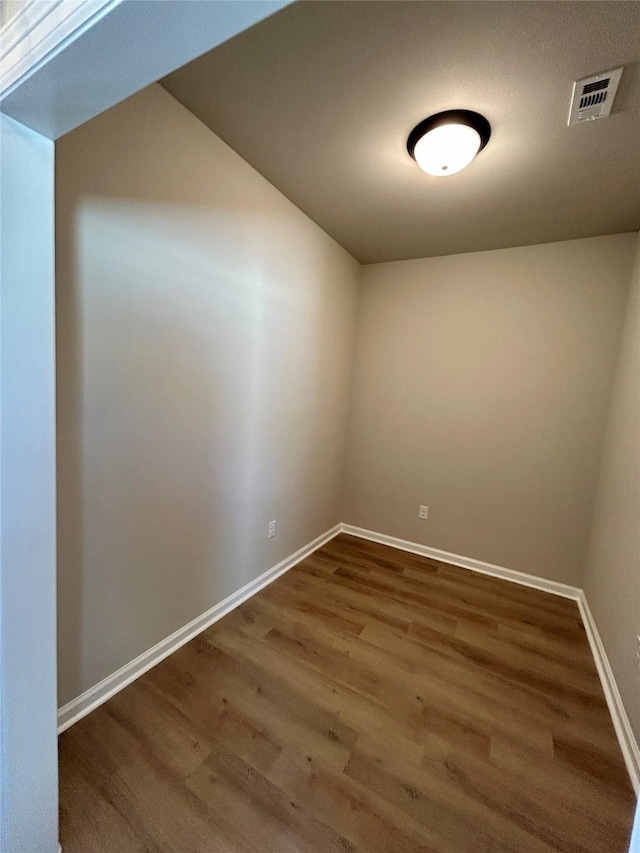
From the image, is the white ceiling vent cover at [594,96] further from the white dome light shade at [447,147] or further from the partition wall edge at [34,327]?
the partition wall edge at [34,327]

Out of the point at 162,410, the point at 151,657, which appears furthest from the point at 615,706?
the point at 162,410

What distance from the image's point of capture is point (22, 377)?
2.63 feet

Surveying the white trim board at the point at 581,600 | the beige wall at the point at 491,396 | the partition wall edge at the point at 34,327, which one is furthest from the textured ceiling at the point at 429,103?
the white trim board at the point at 581,600

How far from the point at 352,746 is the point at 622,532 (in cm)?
169

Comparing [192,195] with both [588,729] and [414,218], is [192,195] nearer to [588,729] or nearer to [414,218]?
[414,218]

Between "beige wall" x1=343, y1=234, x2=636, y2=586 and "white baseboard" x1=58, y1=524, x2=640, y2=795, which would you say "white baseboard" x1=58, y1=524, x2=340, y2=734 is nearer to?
"white baseboard" x1=58, y1=524, x2=640, y2=795

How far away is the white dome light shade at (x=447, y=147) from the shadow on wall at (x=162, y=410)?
3.09 ft

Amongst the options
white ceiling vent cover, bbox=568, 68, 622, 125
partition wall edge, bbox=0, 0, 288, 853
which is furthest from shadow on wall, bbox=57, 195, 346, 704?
white ceiling vent cover, bbox=568, 68, 622, 125

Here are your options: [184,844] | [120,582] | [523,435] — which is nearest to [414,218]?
[523,435]

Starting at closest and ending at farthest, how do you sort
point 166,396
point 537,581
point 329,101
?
1. point 329,101
2. point 166,396
3. point 537,581

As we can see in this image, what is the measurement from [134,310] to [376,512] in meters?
2.61

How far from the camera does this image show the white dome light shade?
1.42 metres

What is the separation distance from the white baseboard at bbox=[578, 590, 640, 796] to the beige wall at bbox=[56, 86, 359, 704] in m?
1.90

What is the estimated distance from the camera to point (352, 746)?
132 centimetres
